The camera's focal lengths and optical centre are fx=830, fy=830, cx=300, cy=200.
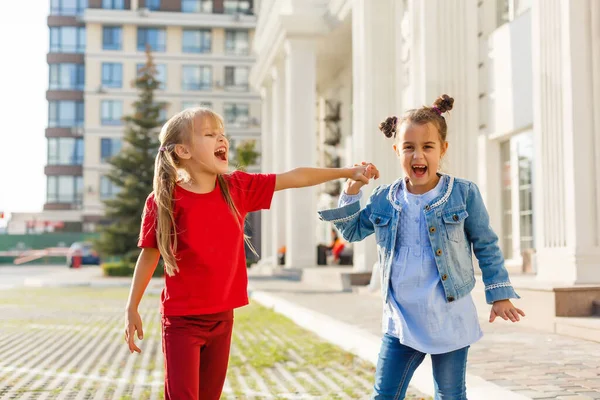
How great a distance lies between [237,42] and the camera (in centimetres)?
6475

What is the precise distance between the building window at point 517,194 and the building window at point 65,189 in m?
52.7

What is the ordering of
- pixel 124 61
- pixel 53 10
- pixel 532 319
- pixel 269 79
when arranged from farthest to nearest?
pixel 53 10 < pixel 124 61 < pixel 269 79 < pixel 532 319

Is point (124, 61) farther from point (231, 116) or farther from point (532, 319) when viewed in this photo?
point (532, 319)

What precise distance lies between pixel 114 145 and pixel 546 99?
2221 inches

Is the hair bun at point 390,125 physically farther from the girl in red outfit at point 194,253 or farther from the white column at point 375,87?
the white column at point 375,87

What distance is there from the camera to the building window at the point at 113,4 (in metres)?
64.6

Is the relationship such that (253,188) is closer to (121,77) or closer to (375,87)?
(375,87)

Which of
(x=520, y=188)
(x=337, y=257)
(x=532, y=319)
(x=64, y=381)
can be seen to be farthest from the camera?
(x=337, y=257)

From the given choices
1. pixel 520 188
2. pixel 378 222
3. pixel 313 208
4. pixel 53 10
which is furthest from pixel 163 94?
pixel 378 222

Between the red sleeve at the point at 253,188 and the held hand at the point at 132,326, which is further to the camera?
the red sleeve at the point at 253,188

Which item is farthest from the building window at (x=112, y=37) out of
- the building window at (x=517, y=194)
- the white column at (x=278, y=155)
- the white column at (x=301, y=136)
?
the building window at (x=517, y=194)

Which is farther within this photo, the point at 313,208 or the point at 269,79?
the point at 269,79

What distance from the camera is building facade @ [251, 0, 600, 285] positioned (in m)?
9.16

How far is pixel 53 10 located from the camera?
66.8m
